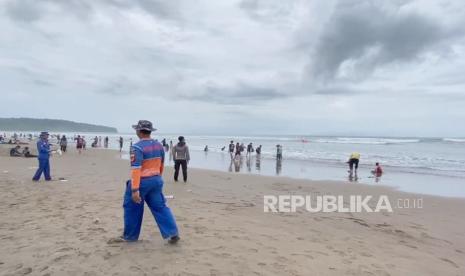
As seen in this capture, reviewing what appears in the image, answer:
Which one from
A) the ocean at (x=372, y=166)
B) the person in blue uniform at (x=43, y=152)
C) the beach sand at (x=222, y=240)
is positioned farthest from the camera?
the ocean at (x=372, y=166)

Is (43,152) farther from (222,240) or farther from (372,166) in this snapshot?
(372,166)

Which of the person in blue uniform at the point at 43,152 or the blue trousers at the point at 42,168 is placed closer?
the person in blue uniform at the point at 43,152

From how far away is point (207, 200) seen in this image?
10.2 m

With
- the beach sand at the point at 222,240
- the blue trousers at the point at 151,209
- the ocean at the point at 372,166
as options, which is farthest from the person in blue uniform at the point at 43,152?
the ocean at the point at 372,166

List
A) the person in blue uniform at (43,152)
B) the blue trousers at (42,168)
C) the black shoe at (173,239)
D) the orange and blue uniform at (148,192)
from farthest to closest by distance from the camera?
the blue trousers at (42,168) < the person in blue uniform at (43,152) < the black shoe at (173,239) < the orange and blue uniform at (148,192)

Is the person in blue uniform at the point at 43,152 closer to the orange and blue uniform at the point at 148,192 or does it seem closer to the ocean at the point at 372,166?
the orange and blue uniform at the point at 148,192

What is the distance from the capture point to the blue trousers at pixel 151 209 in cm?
524

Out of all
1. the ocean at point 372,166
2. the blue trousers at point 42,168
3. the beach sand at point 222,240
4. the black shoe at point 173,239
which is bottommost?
the ocean at point 372,166

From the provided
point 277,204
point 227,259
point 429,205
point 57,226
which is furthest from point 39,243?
point 429,205

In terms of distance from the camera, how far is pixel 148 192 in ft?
17.2

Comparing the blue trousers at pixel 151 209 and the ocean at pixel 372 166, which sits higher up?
the blue trousers at pixel 151 209

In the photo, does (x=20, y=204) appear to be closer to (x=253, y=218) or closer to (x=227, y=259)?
(x=253, y=218)

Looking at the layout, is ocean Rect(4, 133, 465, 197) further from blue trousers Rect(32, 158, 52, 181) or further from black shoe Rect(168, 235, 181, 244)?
black shoe Rect(168, 235, 181, 244)

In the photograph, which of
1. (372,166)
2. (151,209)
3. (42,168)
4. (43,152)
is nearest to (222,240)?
(151,209)
